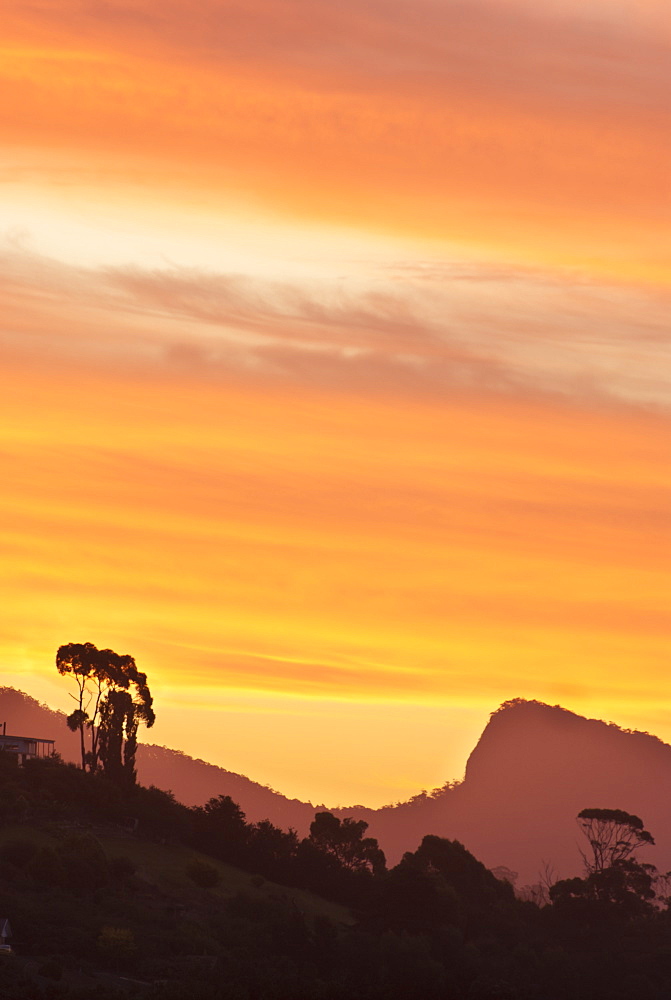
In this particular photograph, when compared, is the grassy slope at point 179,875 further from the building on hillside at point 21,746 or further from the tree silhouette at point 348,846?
the building on hillside at point 21,746

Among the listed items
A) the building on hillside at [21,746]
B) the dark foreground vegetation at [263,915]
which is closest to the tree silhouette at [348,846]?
the dark foreground vegetation at [263,915]

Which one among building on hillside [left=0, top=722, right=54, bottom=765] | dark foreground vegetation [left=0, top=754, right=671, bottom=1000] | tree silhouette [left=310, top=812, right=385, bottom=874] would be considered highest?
building on hillside [left=0, top=722, right=54, bottom=765]

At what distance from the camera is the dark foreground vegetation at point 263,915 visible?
101688 mm

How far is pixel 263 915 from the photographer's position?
118938mm

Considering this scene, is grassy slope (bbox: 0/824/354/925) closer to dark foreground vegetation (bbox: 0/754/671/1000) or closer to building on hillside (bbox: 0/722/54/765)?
dark foreground vegetation (bbox: 0/754/671/1000)

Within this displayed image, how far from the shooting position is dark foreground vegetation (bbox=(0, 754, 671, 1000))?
10169 centimetres

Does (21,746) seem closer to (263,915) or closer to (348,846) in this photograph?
(348,846)

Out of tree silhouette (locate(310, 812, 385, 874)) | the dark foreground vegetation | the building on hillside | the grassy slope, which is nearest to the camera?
the dark foreground vegetation

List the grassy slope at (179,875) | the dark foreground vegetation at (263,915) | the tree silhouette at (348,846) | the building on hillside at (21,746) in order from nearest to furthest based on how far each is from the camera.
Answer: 1. the dark foreground vegetation at (263,915)
2. the grassy slope at (179,875)
3. the tree silhouette at (348,846)
4. the building on hillside at (21,746)

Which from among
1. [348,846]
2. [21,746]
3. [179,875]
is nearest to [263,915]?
[179,875]

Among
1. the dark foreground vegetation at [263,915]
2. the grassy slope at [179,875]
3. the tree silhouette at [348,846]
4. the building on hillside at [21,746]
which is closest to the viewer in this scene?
the dark foreground vegetation at [263,915]

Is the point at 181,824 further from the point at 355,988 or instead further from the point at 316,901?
the point at 355,988

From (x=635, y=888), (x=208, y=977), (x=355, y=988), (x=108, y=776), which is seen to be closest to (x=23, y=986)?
(x=208, y=977)

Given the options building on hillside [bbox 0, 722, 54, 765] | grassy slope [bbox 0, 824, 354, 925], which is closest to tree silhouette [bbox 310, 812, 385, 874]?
grassy slope [bbox 0, 824, 354, 925]
